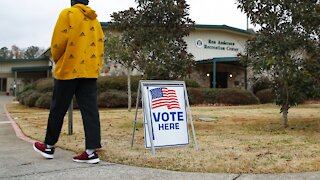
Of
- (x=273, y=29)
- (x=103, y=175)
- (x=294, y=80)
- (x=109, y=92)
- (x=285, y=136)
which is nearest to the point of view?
(x=103, y=175)

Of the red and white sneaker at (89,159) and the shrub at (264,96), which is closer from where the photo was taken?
the red and white sneaker at (89,159)

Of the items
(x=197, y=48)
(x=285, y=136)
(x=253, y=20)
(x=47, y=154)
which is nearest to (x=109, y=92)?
(x=197, y=48)

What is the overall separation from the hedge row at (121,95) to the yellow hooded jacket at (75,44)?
1564 centimetres

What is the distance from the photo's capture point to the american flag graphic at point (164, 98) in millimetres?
5328

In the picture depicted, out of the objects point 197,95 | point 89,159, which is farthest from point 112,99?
point 89,159

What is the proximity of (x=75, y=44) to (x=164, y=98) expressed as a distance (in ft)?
5.63

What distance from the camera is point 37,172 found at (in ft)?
12.5

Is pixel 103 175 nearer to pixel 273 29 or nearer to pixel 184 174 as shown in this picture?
pixel 184 174

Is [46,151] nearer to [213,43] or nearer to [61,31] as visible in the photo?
[61,31]

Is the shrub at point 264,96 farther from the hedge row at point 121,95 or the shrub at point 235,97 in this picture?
the shrub at point 235,97

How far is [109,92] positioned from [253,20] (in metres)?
12.9

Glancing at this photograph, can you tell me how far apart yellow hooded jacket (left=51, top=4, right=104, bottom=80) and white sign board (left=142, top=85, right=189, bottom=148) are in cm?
115

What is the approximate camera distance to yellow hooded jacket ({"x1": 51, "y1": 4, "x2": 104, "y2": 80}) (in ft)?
13.7

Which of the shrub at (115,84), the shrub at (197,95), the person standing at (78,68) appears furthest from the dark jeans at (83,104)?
the shrub at (197,95)
